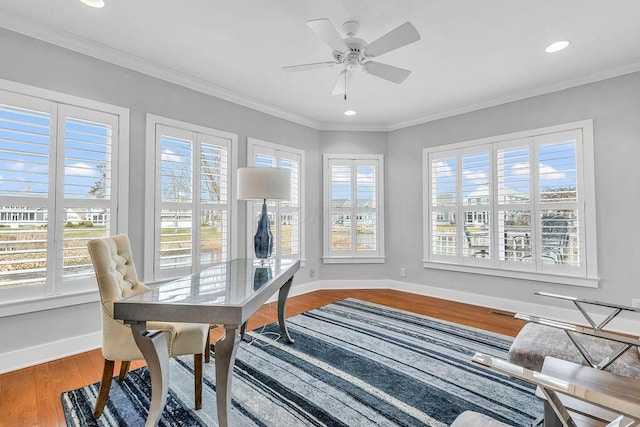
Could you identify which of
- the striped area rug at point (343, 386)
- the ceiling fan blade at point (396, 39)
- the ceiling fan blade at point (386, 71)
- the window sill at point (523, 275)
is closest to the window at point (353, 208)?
the window sill at point (523, 275)

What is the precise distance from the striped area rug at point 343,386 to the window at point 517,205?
1.27 meters

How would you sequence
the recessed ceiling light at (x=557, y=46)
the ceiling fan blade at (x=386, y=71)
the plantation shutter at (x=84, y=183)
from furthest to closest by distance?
the recessed ceiling light at (x=557, y=46), the plantation shutter at (x=84, y=183), the ceiling fan blade at (x=386, y=71)

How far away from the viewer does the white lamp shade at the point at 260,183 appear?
8.41 feet

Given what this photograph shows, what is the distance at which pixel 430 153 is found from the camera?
4.53 metres

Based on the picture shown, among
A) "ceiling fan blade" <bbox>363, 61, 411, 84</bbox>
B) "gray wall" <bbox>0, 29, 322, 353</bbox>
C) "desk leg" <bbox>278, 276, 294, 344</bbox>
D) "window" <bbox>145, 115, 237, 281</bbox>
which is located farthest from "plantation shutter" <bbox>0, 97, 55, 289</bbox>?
"ceiling fan blade" <bbox>363, 61, 411, 84</bbox>

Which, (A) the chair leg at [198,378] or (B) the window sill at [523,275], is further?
(B) the window sill at [523,275]

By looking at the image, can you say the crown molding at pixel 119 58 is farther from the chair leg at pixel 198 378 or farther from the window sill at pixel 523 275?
the window sill at pixel 523 275

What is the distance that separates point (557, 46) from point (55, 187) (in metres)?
4.42

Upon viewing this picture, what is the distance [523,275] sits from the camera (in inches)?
143

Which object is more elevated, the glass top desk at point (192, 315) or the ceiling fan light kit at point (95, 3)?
the ceiling fan light kit at point (95, 3)

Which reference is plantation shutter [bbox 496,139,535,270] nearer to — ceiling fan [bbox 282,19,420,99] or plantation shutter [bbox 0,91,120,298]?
ceiling fan [bbox 282,19,420,99]

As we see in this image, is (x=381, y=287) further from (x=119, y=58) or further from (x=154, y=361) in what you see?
(x=119, y=58)

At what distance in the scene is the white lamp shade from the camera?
8.41ft

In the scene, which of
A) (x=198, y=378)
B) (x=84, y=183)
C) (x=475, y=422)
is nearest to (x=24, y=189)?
(x=84, y=183)
